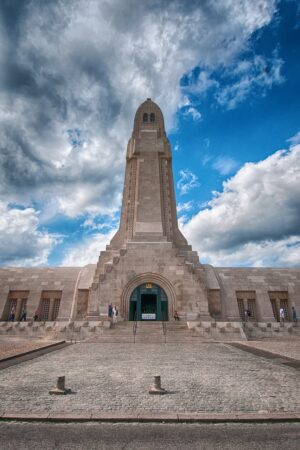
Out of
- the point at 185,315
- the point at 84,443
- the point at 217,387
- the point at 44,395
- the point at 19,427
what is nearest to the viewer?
the point at 84,443

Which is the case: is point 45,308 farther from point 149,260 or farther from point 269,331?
point 269,331

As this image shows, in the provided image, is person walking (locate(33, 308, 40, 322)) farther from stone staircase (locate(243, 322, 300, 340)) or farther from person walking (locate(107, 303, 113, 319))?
stone staircase (locate(243, 322, 300, 340))

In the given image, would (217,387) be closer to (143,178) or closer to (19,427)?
(19,427)

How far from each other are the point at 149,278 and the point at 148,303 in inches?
94.6

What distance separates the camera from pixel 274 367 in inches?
373

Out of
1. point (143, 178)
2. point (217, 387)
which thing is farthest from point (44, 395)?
point (143, 178)

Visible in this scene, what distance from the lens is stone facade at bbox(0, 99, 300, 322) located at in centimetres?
2592

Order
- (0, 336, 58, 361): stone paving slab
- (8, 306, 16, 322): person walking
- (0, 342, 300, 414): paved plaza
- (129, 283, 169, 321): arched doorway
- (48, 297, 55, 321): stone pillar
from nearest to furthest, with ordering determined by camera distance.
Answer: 1. (0, 342, 300, 414): paved plaza
2. (0, 336, 58, 361): stone paving slab
3. (129, 283, 169, 321): arched doorway
4. (8, 306, 16, 322): person walking
5. (48, 297, 55, 321): stone pillar

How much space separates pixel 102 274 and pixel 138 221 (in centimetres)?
719

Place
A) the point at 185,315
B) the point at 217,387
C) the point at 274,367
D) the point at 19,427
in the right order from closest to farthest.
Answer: the point at 19,427, the point at 217,387, the point at 274,367, the point at 185,315

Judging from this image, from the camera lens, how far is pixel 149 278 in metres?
26.6

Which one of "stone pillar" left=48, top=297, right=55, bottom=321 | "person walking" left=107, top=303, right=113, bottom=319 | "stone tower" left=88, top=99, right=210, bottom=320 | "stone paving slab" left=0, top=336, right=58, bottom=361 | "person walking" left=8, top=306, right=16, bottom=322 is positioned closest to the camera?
"stone paving slab" left=0, top=336, right=58, bottom=361

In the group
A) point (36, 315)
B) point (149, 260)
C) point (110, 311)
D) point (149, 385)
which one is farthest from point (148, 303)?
point (149, 385)

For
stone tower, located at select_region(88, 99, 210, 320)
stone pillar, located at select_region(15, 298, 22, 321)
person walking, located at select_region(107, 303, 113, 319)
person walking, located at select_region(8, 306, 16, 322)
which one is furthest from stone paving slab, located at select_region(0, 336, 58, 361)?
stone pillar, located at select_region(15, 298, 22, 321)
